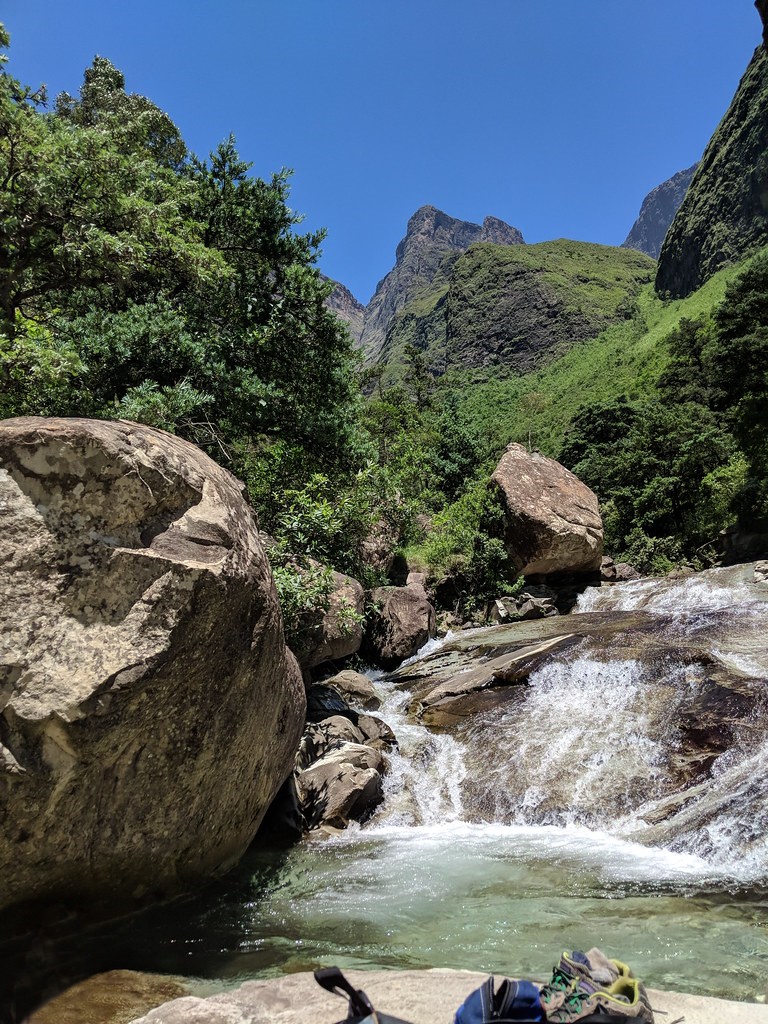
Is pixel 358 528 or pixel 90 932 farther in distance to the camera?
pixel 358 528

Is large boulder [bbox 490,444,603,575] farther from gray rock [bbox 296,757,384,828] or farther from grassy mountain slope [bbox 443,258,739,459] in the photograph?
grassy mountain slope [bbox 443,258,739,459]

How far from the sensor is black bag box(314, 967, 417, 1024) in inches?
96.1

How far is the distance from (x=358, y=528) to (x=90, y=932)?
30.9ft

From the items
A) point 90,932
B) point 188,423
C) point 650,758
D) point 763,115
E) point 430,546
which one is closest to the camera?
point 90,932

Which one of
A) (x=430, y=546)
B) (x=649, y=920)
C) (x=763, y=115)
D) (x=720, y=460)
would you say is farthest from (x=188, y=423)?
(x=763, y=115)

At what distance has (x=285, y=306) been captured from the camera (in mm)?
12891

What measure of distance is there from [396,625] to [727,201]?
275ft

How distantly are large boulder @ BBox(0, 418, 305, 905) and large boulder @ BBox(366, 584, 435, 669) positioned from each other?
38.3 ft

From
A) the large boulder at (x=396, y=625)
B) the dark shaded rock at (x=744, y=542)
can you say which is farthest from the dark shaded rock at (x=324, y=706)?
the dark shaded rock at (x=744, y=542)

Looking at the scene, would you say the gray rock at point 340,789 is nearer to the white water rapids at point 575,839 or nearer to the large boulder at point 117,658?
the white water rapids at point 575,839

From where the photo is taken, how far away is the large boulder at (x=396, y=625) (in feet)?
56.4

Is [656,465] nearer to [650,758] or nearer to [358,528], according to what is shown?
[358,528]

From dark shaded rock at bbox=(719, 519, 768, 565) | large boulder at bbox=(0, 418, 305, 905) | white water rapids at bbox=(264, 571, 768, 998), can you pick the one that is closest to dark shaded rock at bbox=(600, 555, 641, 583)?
dark shaded rock at bbox=(719, 519, 768, 565)

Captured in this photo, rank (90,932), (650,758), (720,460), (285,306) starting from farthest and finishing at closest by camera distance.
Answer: (720,460) → (285,306) → (650,758) → (90,932)
